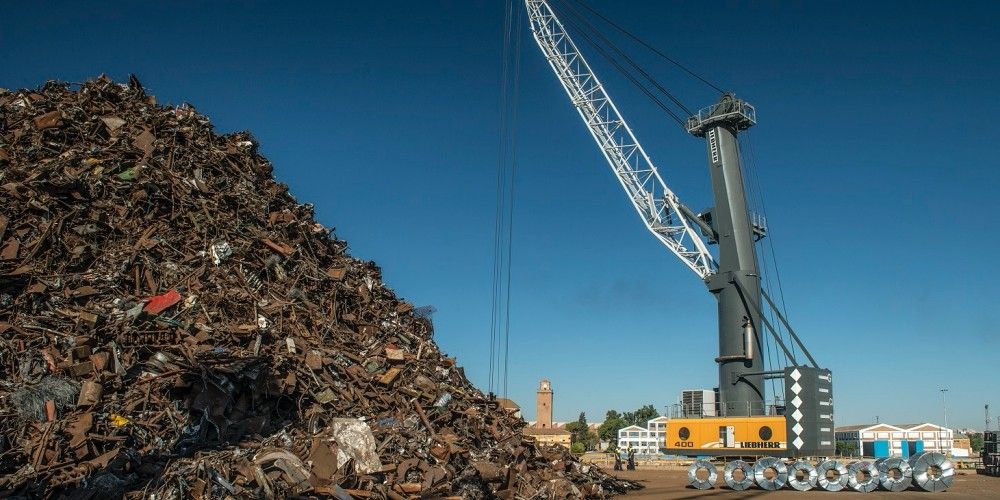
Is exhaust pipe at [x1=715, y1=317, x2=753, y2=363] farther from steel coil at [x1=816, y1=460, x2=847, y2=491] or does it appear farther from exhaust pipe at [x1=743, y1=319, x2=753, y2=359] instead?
steel coil at [x1=816, y1=460, x2=847, y2=491]

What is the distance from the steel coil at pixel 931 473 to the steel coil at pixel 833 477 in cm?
184

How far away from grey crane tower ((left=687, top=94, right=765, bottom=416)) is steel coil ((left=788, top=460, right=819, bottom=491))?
227 inches

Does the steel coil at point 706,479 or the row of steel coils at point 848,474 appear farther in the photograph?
the steel coil at point 706,479

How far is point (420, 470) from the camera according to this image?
11.5 meters

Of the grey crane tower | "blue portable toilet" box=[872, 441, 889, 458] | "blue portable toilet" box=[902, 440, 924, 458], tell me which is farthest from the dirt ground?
"blue portable toilet" box=[902, 440, 924, 458]

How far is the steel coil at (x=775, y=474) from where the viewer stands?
65.9ft

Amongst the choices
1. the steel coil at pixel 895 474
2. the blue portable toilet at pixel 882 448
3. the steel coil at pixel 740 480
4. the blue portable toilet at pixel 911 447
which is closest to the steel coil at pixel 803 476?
the steel coil at pixel 740 480

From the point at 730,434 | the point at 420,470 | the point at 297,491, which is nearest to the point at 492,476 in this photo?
the point at 420,470

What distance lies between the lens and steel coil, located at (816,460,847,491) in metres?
19.3

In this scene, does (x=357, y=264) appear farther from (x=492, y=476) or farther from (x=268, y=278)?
(x=492, y=476)

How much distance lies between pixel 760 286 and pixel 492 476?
18.3m

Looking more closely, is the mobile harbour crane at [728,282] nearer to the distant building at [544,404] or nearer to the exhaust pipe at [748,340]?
the exhaust pipe at [748,340]

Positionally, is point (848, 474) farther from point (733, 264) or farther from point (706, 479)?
point (733, 264)

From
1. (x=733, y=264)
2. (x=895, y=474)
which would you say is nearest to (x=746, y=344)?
(x=733, y=264)
